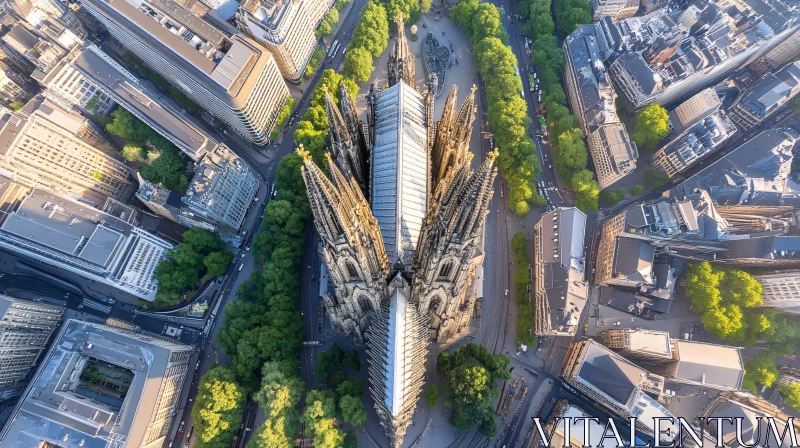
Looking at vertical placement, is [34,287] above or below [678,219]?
below

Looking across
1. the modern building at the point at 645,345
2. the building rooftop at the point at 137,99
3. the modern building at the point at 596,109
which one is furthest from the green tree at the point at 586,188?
the building rooftop at the point at 137,99

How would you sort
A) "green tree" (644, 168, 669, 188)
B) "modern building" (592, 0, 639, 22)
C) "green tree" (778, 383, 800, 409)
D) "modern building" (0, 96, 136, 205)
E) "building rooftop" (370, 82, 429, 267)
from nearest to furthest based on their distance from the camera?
"building rooftop" (370, 82, 429, 267) < "green tree" (778, 383, 800, 409) < "modern building" (0, 96, 136, 205) < "green tree" (644, 168, 669, 188) < "modern building" (592, 0, 639, 22)

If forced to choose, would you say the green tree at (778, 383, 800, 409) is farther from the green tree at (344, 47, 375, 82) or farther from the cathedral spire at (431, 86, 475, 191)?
the green tree at (344, 47, 375, 82)

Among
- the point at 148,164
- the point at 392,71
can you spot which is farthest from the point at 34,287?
the point at 392,71

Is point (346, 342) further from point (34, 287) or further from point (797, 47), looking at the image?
point (797, 47)

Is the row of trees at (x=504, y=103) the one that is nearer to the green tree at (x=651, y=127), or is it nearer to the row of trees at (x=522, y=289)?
the row of trees at (x=522, y=289)

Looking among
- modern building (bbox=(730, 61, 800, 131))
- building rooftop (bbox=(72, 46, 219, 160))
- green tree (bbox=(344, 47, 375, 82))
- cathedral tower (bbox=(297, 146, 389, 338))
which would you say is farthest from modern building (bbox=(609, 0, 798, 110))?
building rooftop (bbox=(72, 46, 219, 160))
